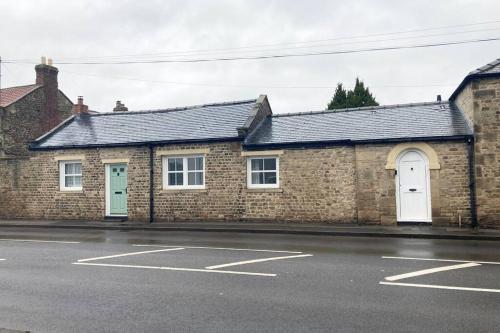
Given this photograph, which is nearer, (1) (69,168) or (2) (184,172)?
(2) (184,172)

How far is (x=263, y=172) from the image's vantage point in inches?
696

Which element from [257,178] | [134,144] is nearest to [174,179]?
[134,144]

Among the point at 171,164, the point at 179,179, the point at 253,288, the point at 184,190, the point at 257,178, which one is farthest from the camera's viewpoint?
the point at 171,164

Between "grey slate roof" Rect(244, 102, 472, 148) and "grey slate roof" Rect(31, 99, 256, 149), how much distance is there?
1589mm

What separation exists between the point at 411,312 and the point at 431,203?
35.3ft

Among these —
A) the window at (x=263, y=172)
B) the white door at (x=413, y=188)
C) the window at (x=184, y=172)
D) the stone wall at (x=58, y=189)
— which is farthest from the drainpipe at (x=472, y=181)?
the stone wall at (x=58, y=189)

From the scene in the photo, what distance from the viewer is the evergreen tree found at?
40.1m

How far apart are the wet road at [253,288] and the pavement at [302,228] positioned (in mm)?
1558

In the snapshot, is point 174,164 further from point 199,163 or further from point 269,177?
point 269,177

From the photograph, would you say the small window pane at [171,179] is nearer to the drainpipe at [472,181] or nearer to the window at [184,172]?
the window at [184,172]

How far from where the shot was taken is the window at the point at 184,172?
61.2 feet

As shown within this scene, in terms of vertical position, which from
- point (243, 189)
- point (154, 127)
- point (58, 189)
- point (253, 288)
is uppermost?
point (154, 127)

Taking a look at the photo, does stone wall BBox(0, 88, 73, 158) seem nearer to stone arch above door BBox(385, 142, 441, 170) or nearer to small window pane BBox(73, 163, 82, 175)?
small window pane BBox(73, 163, 82, 175)

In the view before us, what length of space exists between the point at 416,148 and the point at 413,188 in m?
1.43
